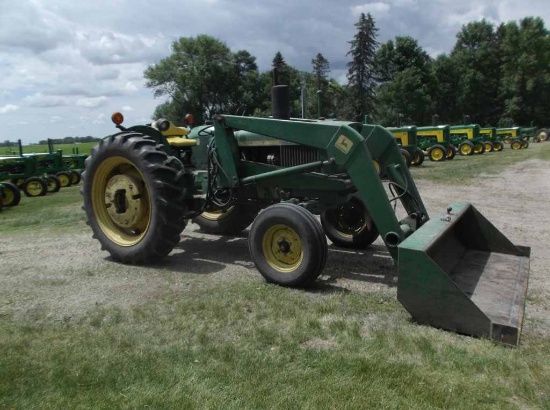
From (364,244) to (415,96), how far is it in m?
46.3

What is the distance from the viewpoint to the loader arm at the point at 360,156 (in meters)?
4.60

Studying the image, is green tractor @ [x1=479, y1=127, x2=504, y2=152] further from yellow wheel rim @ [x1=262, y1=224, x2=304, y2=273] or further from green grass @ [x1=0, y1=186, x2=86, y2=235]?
yellow wheel rim @ [x1=262, y1=224, x2=304, y2=273]

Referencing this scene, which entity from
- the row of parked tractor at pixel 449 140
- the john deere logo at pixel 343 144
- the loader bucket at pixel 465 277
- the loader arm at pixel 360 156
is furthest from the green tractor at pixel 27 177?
the loader bucket at pixel 465 277

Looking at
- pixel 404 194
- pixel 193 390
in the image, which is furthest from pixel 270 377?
pixel 404 194

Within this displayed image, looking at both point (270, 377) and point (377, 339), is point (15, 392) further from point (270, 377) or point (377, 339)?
point (377, 339)

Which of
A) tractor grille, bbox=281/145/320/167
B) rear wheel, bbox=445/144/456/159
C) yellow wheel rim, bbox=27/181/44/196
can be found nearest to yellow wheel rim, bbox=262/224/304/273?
tractor grille, bbox=281/145/320/167

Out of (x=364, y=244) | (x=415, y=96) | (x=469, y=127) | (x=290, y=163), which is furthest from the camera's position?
(x=415, y=96)

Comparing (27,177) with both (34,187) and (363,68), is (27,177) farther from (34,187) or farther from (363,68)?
(363,68)

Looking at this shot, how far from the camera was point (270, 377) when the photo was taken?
3.11 m

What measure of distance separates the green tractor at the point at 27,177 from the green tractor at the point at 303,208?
11.1 m

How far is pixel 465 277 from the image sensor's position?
14.6 feet

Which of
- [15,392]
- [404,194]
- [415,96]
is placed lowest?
[15,392]

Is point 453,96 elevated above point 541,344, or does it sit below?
above

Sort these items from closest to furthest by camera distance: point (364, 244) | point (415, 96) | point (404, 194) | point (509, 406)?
point (509, 406) → point (404, 194) → point (364, 244) → point (415, 96)
